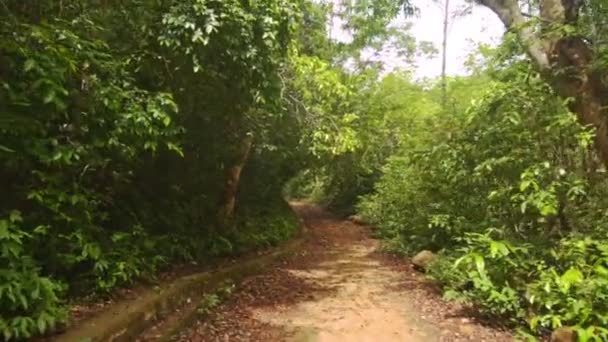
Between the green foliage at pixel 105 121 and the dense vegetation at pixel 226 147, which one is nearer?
the green foliage at pixel 105 121

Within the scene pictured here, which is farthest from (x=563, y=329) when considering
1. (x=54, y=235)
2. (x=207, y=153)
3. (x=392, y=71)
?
(x=392, y=71)

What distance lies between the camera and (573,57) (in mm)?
5172

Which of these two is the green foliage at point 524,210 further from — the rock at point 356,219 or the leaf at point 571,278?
the rock at point 356,219

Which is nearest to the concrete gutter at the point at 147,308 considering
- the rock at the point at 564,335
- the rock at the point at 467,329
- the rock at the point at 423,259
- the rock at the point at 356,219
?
the rock at the point at 423,259

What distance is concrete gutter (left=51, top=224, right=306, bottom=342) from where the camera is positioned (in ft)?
10.9

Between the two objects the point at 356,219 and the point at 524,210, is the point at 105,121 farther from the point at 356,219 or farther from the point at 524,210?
the point at 356,219

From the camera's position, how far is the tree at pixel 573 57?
5.03 meters

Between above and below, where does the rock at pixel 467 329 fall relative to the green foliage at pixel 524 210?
below

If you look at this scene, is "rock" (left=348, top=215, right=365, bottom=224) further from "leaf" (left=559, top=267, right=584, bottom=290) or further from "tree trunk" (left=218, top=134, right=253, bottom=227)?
"leaf" (left=559, top=267, right=584, bottom=290)

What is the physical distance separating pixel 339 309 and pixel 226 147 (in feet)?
9.94

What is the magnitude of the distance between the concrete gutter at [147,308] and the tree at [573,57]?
193 inches

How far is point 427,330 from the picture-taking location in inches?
181

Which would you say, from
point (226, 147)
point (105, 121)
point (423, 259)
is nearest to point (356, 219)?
point (423, 259)

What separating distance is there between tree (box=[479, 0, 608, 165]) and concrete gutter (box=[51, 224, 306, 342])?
4895mm
